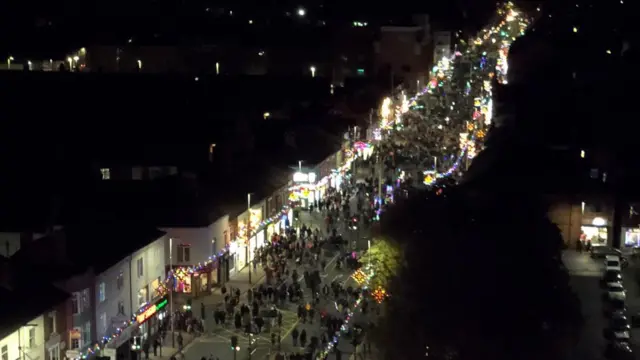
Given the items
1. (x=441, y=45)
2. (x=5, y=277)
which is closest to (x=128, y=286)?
(x=5, y=277)

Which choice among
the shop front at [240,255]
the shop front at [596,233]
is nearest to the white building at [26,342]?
the shop front at [240,255]

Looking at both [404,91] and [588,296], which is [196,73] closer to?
[404,91]

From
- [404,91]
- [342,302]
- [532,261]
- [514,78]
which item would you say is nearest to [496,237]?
[532,261]

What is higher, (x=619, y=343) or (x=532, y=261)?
(x=532, y=261)

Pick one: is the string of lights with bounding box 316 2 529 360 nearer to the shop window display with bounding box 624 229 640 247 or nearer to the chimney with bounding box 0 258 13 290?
the chimney with bounding box 0 258 13 290

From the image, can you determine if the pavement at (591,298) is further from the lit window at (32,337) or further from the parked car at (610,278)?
the lit window at (32,337)

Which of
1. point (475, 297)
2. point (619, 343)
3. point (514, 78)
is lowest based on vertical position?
point (619, 343)
